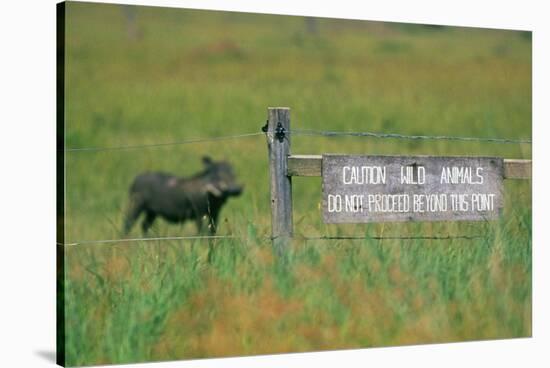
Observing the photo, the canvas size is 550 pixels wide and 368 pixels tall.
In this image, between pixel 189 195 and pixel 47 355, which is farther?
pixel 189 195

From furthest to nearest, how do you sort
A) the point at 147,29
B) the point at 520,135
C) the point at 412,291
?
the point at 520,135, the point at 412,291, the point at 147,29

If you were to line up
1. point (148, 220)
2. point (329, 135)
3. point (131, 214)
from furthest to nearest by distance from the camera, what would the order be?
point (148, 220) → point (131, 214) → point (329, 135)

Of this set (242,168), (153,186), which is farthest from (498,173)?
(153,186)

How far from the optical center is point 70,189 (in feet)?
26.3

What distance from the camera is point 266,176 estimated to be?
31.2ft

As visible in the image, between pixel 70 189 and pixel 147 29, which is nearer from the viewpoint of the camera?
pixel 70 189

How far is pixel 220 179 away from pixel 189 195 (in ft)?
1.90

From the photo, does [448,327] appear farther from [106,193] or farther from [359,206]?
[106,193]

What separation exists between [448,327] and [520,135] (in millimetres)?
1507

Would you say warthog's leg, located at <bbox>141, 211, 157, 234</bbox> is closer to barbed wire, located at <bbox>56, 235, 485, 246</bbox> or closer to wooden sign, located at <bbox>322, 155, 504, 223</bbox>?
barbed wire, located at <bbox>56, 235, 485, 246</bbox>

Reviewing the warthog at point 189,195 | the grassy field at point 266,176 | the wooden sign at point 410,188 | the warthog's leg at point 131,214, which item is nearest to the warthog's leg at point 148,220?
the warthog at point 189,195

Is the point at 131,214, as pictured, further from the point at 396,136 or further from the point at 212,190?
the point at 396,136

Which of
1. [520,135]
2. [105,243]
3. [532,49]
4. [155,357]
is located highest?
[532,49]

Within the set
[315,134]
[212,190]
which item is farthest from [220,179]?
[315,134]
